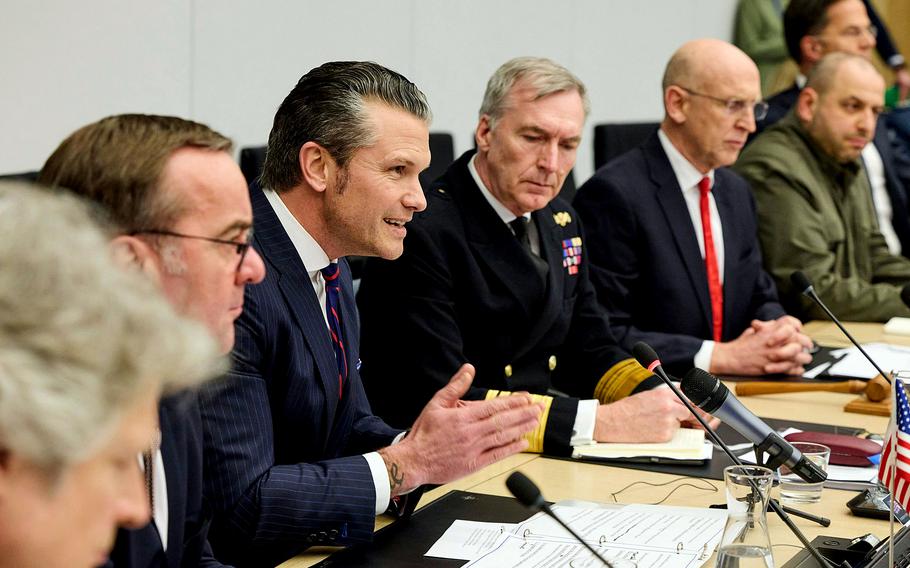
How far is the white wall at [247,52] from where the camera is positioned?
3162 millimetres

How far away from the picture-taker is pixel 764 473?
1666 mm

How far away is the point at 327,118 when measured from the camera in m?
2.21

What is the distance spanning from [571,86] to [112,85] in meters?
1.31

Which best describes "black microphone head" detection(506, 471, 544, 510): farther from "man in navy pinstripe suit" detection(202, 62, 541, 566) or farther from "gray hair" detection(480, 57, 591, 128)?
"gray hair" detection(480, 57, 591, 128)

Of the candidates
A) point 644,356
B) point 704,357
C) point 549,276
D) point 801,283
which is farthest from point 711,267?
point 644,356

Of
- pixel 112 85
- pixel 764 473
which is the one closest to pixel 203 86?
pixel 112 85

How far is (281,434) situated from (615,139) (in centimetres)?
258

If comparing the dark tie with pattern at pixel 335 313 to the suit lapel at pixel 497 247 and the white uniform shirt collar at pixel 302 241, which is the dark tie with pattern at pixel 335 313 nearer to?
the white uniform shirt collar at pixel 302 241

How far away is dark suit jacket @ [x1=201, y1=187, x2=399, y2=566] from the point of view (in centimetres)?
186

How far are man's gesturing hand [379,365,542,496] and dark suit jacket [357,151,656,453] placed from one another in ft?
1.88

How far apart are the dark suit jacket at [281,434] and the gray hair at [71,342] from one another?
1028 mm

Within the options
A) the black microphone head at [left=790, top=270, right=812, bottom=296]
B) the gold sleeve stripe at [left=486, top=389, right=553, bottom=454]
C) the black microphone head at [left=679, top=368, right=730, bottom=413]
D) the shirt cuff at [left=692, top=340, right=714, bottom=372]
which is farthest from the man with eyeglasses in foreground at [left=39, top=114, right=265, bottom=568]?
the shirt cuff at [left=692, top=340, right=714, bottom=372]

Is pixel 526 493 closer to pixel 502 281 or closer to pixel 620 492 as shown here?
pixel 620 492

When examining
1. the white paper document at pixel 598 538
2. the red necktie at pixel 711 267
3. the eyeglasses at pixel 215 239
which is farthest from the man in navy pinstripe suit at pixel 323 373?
the red necktie at pixel 711 267
